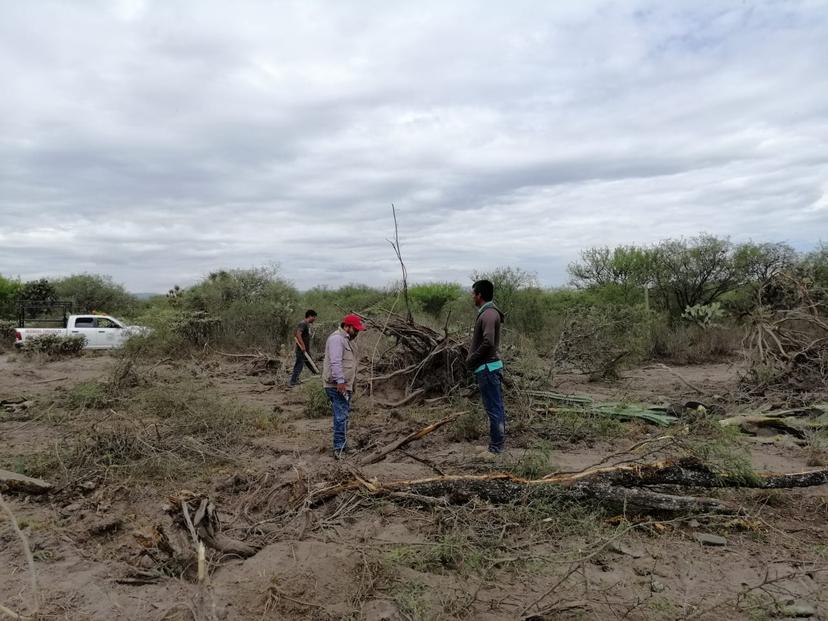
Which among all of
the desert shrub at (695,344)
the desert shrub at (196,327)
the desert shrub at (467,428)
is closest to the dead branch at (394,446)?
the desert shrub at (467,428)

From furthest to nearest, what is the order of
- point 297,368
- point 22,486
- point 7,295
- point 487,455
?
point 7,295 → point 297,368 → point 487,455 → point 22,486

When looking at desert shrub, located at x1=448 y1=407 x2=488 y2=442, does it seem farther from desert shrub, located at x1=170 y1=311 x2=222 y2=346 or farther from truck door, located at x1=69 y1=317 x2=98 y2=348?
truck door, located at x1=69 y1=317 x2=98 y2=348

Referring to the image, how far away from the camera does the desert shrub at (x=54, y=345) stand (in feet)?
55.5

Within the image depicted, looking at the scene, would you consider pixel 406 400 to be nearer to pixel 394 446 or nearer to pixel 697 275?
pixel 394 446

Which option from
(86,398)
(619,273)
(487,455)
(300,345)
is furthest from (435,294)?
(487,455)

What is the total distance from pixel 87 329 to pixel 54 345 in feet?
3.73

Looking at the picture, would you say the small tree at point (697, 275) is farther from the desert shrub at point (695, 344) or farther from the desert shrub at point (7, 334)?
the desert shrub at point (7, 334)

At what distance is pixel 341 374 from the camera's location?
6703mm

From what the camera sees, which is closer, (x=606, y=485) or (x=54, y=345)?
(x=606, y=485)

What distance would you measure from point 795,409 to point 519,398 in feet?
12.5

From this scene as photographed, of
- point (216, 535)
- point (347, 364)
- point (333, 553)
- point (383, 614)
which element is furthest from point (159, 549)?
point (347, 364)

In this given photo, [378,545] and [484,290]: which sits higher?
[484,290]

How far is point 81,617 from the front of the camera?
353 centimetres

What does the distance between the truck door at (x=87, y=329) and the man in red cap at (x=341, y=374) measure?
46.7 ft
